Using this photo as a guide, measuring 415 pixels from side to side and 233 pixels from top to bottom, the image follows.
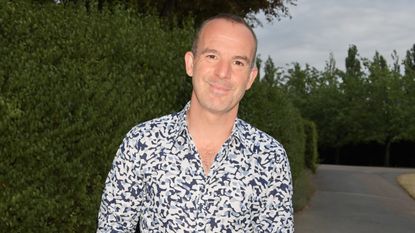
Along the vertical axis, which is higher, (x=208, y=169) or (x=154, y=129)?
(x=154, y=129)

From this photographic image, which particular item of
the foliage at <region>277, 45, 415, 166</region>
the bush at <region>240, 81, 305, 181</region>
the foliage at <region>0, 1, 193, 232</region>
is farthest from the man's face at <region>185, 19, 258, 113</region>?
the foliage at <region>277, 45, 415, 166</region>

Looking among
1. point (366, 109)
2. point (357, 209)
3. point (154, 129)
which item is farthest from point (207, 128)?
point (366, 109)

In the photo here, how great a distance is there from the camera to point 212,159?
2.31 meters

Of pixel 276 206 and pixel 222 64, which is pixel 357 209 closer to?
pixel 276 206

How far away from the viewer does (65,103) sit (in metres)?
5.18

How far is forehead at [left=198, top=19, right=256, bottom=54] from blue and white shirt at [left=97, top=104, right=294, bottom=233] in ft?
1.08

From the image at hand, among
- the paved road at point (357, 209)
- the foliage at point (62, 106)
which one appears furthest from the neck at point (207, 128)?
the paved road at point (357, 209)

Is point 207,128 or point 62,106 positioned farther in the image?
point 62,106

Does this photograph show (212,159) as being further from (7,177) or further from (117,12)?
(117,12)

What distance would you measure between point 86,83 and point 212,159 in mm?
3221

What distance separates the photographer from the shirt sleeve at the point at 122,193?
2.27m

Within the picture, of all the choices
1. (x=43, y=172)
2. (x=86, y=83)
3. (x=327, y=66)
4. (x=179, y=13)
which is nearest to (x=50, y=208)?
(x=43, y=172)

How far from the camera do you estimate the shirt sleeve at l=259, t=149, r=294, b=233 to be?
7.52 ft

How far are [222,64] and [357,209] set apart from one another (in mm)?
12937
